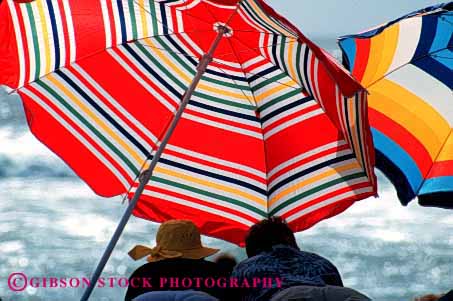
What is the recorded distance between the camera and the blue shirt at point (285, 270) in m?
3.13

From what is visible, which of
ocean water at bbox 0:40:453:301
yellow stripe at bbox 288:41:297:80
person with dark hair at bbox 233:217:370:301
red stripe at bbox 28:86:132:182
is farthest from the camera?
ocean water at bbox 0:40:453:301

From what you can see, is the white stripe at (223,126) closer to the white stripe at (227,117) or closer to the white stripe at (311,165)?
the white stripe at (227,117)

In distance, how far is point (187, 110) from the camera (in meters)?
4.39

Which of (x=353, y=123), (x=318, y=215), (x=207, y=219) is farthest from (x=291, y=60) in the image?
(x=207, y=219)

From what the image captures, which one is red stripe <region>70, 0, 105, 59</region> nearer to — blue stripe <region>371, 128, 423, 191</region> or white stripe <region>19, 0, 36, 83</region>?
white stripe <region>19, 0, 36, 83</region>

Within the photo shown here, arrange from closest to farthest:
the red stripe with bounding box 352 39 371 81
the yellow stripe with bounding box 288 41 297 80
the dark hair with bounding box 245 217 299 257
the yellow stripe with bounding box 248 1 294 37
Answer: the dark hair with bounding box 245 217 299 257 < the yellow stripe with bounding box 248 1 294 37 < the yellow stripe with bounding box 288 41 297 80 < the red stripe with bounding box 352 39 371 81

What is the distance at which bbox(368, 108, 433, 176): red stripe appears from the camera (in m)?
4.61

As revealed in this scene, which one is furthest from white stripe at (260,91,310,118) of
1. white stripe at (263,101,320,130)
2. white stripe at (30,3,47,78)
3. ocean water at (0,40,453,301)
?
ocean water at (0,40,453,301)

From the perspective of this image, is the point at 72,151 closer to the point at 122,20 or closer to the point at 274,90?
the point at 122,20

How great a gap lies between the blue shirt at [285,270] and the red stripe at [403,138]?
57.7 inches

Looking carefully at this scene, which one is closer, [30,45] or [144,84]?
[30,45]

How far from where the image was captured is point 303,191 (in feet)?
14.3

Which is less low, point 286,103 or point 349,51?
point 349,51

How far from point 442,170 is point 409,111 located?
12.3 inches
